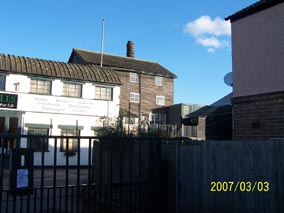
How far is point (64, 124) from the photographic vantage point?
2408 centimetres

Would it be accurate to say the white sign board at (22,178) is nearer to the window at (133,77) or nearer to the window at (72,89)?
the window at (72,89)

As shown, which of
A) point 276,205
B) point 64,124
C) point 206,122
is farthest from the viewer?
point 206,122

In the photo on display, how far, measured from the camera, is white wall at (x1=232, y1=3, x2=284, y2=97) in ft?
28.7

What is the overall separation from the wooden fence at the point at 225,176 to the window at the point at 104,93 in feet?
57.5

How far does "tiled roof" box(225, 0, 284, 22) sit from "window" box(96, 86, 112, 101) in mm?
16588

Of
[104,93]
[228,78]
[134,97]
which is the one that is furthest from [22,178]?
[134,97]

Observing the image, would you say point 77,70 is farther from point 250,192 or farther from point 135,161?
point 250,192

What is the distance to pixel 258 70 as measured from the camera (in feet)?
30.2

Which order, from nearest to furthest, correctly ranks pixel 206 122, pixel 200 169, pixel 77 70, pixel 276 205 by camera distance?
pixel 276 205
pixel 200 169
pixel 77 70
pixel 206 122

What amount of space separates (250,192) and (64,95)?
19129 mm

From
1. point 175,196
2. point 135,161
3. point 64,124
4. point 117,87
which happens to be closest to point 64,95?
point 64,124

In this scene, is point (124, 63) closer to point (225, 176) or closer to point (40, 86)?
point (40, 86)

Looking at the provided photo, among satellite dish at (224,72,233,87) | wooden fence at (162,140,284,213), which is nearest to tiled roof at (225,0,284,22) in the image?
satellite dish at (224,72,233,87)

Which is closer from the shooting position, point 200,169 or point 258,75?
point 200,169
